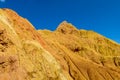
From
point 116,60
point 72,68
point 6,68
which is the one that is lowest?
point 6,68

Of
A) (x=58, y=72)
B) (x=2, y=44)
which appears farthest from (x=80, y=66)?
(x=2, y=44)

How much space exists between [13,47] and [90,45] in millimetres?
114080

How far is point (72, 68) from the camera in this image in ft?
308

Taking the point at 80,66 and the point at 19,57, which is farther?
the point at 80,66

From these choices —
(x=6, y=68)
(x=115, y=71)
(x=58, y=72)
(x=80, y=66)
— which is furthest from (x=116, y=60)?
(x=6, y=68)

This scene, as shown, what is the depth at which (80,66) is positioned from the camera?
317ft

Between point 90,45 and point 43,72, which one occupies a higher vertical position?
point 90,45

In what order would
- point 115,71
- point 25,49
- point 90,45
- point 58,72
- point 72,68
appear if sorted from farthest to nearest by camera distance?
point 90,45
point 115,71
point 72,68
point 58,72
point 25,49

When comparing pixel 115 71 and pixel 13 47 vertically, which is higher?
pixel 115 71

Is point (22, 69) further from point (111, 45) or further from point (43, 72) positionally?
point (111, 45)

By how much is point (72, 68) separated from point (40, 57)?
60653 millimetres

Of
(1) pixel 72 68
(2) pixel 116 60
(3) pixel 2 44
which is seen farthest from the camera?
(2) pixel 116 60

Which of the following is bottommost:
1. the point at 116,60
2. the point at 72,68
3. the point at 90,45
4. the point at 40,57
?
the point at 40,57

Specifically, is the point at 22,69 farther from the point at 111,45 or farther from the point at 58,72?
the point at 111,45
